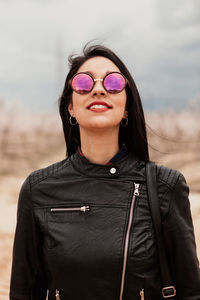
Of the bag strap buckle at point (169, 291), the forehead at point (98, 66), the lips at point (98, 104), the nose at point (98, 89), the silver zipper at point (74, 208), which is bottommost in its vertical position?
the bag strap buckle at point (169, 291)

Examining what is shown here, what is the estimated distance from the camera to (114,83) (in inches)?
77.5

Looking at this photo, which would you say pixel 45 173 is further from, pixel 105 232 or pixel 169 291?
pixel 169 291

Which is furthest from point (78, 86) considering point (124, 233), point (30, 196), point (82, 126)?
point (124, 233)

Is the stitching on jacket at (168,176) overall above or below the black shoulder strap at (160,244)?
above

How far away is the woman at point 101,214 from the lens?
182 centimetres

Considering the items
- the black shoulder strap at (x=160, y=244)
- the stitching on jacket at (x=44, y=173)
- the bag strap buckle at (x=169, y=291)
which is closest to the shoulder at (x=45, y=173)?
the stitching on jacket at (x=44, y=173)

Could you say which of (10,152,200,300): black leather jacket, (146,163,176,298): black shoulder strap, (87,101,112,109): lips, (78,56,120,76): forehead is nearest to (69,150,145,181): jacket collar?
(10,152,200,300): black leather jacket

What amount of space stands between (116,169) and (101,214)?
218 millimetres

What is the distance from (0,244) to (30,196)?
5.43 meters

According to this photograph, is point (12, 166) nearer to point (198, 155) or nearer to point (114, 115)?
point (198, 155)

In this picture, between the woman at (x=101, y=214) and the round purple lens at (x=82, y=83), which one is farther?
the round purple lens at (x=82, y=83)

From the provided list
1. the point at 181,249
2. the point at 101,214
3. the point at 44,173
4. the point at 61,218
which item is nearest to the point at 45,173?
the point at 44,173

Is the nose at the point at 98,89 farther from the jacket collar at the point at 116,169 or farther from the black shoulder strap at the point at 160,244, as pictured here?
the black shoulder strap at the point at 160,244

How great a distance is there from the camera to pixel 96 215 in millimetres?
1892
